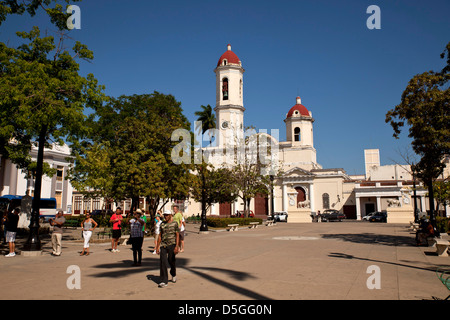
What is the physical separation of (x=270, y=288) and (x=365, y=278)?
96.3 inches

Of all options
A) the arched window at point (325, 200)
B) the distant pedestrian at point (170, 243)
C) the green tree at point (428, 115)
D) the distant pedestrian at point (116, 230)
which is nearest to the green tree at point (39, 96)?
the distant pedestrian at point (116, 230)

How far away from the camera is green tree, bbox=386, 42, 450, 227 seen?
528 inches

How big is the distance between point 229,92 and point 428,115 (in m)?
39.8

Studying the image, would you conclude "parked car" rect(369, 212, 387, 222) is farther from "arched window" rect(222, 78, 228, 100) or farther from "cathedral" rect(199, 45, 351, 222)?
"arched window" rect(222, 78, 228, 100)

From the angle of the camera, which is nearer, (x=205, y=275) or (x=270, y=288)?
(x=270, y=288)

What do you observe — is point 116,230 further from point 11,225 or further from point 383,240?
point 383,240

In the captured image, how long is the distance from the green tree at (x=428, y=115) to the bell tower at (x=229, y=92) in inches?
1442

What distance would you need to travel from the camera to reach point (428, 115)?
1421 cm

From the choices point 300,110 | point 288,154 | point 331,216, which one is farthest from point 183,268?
point 300,110

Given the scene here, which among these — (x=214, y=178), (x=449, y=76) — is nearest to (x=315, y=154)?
(x=214, y=178)

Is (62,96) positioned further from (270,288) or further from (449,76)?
(449,76)

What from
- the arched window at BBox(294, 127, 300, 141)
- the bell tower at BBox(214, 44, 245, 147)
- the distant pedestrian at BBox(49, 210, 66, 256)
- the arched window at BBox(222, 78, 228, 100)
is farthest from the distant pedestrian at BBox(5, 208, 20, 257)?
the arched window at BBox(294, 127, 300, 141)

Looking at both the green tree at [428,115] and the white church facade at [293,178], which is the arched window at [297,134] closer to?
the white church facade at [293,178]
